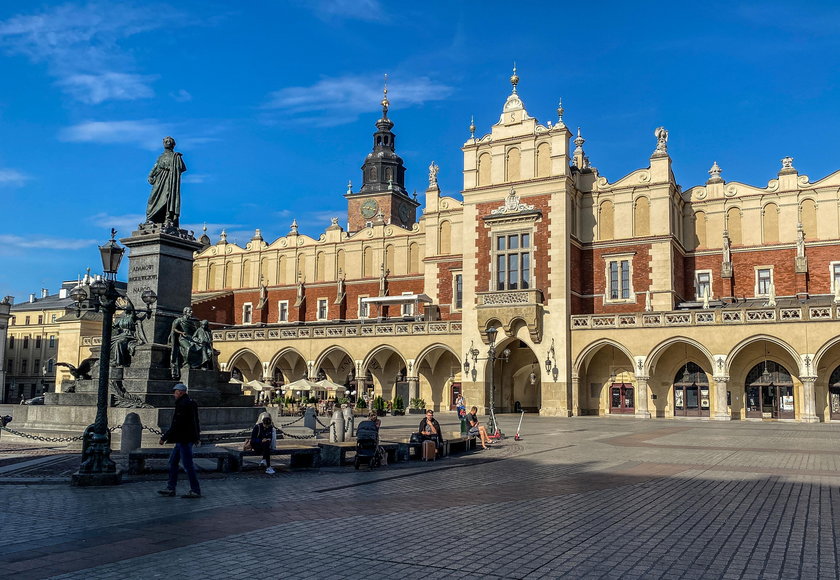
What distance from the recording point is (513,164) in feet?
148

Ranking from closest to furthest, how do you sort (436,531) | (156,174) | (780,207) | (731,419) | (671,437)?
1. (436,531)
2. (156,174)
3. (671,437)
4. (731,419)
5. (780,207)

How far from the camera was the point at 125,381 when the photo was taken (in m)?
18.8

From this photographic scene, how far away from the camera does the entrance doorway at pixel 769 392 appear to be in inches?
1550

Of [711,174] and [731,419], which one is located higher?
[711,174]

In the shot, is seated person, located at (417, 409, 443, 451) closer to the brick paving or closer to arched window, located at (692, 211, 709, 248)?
the brick paving

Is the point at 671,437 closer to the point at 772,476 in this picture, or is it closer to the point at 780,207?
the point at 772,476

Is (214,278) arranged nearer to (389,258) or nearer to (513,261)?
(389,258)

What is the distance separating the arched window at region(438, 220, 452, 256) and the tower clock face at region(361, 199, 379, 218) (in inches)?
1266

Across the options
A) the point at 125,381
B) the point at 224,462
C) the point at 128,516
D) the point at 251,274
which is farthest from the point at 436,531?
the point at 251,274

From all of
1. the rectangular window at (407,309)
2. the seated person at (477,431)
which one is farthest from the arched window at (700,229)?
the seated person at (477,431)

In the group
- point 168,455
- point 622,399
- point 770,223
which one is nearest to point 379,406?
point 622,399

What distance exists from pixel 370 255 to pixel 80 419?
37.9 metres

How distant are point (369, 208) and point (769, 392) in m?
51.1

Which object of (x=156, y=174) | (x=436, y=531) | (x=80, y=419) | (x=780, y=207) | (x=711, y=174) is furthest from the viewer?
(x=711, y=174)
